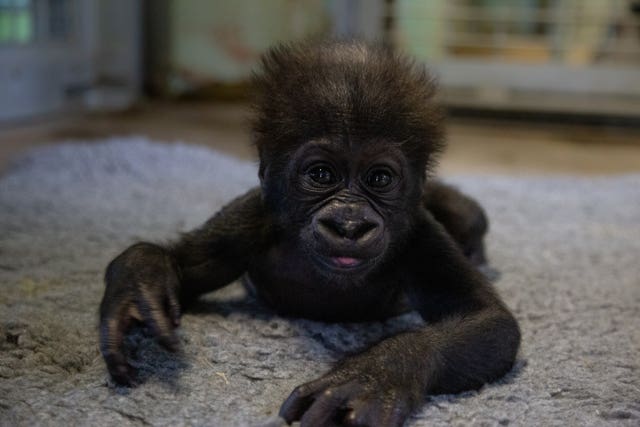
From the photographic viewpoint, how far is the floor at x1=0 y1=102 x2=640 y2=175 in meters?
3.51

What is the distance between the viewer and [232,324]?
1.55 m

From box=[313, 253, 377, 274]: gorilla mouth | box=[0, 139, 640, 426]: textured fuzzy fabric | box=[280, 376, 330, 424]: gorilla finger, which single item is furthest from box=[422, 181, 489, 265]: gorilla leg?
box=[280, 376, 330, 424]: gorilla finger

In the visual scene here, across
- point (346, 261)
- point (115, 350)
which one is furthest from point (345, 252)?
point (115, 350)

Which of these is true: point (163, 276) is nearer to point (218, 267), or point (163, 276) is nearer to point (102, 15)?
point (218, 267)

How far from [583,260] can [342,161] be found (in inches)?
40.9

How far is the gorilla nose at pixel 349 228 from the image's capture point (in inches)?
51.6

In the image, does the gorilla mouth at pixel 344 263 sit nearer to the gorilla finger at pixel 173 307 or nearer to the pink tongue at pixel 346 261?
the pink tongue at pixel 346 261

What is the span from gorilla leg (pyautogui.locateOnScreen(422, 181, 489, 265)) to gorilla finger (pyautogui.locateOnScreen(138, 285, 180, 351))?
0.75m

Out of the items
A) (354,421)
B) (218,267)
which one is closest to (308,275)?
(218,267)

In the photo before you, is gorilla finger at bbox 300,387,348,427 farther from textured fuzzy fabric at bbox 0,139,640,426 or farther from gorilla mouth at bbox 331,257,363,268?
gorilla mouth at bbox 331,257,363,268

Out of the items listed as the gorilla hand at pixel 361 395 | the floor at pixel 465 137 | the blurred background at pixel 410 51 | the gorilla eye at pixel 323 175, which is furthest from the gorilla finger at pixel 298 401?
the blurred background at pixel 410 51

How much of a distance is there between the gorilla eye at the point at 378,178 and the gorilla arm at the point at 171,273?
0.26 m

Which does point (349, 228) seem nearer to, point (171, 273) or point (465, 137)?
point (171, 273)

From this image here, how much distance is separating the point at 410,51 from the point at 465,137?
1.93ft
